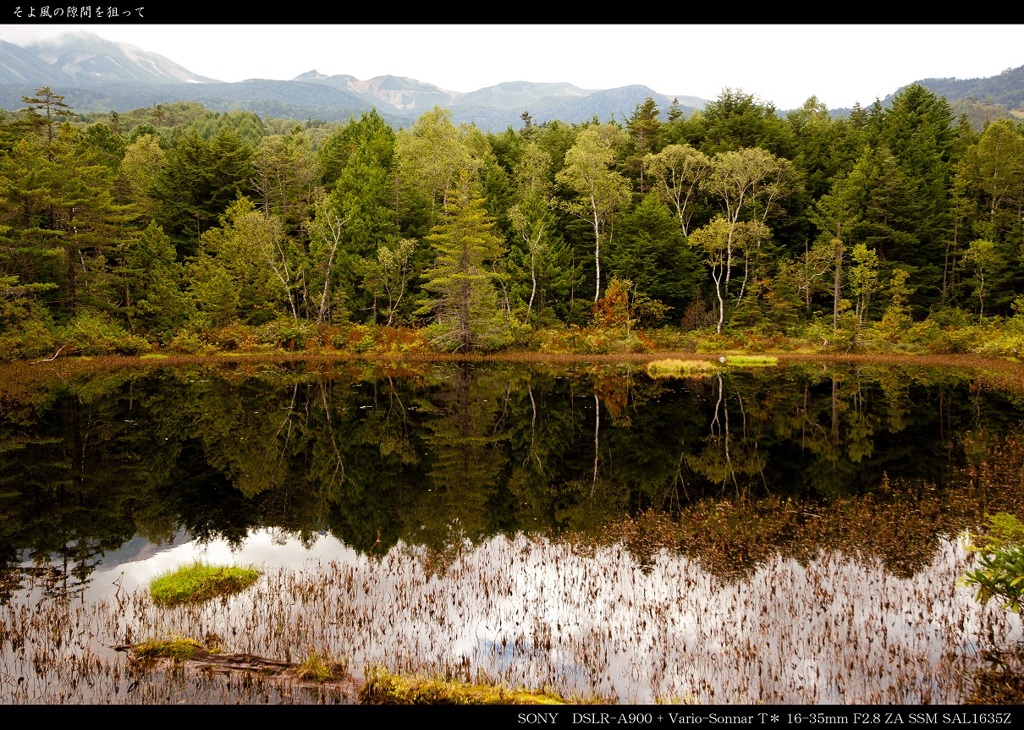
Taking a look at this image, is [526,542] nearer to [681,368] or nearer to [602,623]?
[602,623]

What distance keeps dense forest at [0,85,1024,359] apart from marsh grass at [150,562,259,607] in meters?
30.6

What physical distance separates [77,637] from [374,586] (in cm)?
411

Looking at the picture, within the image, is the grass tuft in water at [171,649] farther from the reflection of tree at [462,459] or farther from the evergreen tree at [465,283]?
the evergreen tree at [465,283]

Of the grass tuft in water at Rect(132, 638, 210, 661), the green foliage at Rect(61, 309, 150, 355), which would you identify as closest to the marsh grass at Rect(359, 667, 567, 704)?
the grass tuft in water at Rect(132, 638, 210, 661)

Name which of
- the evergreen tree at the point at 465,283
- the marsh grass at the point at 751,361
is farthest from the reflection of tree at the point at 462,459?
the marsh grass at the point at 751,361

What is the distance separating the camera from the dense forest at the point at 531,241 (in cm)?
4169

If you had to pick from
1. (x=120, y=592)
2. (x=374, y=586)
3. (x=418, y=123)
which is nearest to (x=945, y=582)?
(x=374, y=586)

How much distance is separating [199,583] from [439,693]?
5.45 meters

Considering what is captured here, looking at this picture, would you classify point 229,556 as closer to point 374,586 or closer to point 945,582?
point 374,586

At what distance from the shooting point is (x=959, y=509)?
1319cm

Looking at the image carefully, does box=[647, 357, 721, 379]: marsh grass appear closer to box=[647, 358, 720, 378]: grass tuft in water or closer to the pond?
box=[647, 358, 720, 378]: grass tuft in water

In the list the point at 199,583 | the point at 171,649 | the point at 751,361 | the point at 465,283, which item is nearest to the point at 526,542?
the point at 199,583

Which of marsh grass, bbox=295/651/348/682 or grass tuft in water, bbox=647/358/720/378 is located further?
grass tuft in water, bbox=647/358/720/378

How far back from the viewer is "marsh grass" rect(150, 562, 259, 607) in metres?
9.93
